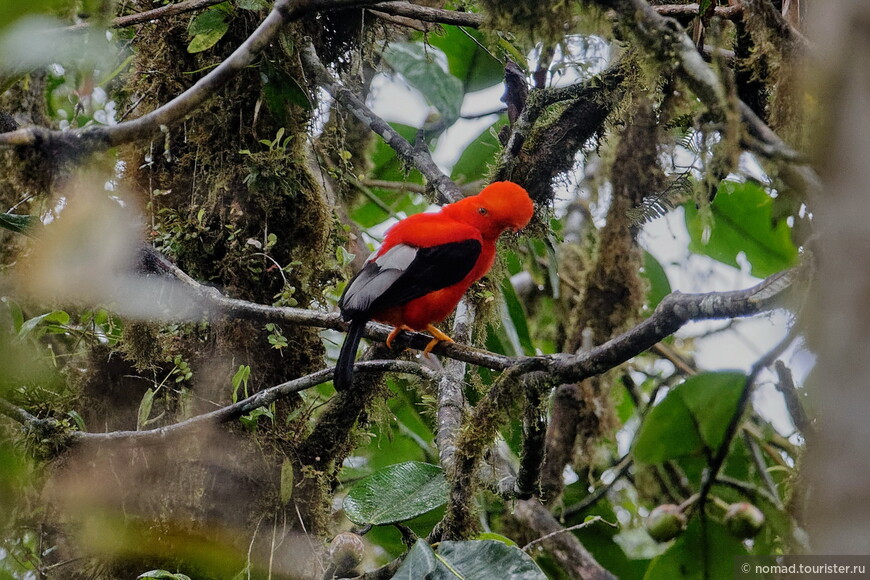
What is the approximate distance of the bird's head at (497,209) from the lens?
9.96 ft

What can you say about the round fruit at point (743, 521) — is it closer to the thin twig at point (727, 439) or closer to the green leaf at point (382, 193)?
the thin twig at point (727, 439)

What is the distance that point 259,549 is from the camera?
2838mm

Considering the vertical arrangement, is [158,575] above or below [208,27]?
below

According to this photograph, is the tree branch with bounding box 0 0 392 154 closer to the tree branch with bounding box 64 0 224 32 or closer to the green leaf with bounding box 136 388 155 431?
the tree branch with bounding box 64 0 224 32

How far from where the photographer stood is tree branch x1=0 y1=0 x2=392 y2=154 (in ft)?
5.48

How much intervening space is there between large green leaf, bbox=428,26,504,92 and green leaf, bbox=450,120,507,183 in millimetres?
255

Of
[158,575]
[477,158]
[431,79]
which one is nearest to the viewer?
[158,575]

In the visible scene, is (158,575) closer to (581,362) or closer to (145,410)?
(145,410)

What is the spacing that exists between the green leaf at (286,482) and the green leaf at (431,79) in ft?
6.37

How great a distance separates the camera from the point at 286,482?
286 centimetres

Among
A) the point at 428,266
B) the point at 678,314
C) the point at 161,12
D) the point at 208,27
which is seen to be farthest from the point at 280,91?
the point at 678,314

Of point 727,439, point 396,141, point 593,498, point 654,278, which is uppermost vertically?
point 654,278

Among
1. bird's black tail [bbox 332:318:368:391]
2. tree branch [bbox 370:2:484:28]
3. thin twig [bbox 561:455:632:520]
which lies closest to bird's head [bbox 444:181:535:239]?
tree branch [bbox 370:2:484:28]

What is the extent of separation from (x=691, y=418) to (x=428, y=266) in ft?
3.62
